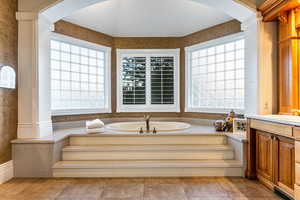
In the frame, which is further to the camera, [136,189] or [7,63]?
[7,63]

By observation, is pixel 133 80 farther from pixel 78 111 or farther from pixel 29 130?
pixel 29 130

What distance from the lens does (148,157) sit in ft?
11.1

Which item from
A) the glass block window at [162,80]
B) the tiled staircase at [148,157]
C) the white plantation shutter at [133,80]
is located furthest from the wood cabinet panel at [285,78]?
the white plantation shutter at [133,80]

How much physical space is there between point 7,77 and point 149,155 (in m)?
2.27

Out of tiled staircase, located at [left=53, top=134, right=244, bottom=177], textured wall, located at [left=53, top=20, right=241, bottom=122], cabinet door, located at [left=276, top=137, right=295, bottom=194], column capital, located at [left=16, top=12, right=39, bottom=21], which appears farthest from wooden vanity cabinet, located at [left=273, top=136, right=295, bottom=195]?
column capital, located at [left=16, top=12, right=39, bottom=21]

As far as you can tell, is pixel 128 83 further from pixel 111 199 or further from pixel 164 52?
pixel 111 199

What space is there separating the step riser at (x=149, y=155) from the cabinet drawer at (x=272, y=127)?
68 centimetres

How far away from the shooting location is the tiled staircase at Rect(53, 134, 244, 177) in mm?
3166

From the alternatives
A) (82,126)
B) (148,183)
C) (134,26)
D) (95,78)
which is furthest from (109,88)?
(148,183)

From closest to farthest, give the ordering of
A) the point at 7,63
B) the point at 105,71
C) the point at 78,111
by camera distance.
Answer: the point at 7,63 → the point at 78,111 → the point at 105,71

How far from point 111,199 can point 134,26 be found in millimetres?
3945

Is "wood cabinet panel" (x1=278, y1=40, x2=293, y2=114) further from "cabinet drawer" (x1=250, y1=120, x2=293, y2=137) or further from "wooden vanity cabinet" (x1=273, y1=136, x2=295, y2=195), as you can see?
"wooden vanity cabinet" (x1=273, y1=136, x2=295, y2=195)

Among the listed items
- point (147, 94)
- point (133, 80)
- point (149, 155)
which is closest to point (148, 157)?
point (149, 155)

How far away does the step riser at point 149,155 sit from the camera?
337 centimetres
